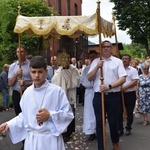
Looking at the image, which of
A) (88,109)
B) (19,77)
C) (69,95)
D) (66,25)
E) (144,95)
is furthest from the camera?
(144,95)

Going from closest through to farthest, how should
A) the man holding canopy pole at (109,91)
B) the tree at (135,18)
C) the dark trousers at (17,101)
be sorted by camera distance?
the man holding canopy pole at (109,91) < the dark trousers at (17,101) < the tree at (135,18)

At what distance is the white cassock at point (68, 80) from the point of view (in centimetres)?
754

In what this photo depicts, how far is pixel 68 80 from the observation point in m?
7.60

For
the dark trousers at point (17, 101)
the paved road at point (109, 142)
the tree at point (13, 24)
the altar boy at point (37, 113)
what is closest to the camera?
the altar boy at point (37, 113)

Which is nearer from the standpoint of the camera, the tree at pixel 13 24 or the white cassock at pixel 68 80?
the white cassock at pixel 68 80

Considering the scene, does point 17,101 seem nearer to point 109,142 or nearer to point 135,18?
point 109,142

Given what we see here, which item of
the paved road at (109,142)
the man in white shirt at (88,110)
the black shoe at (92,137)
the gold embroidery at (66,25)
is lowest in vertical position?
the paved road at (109,142)

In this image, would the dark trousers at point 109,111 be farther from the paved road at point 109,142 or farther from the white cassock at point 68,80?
the white cassock at point 68,80

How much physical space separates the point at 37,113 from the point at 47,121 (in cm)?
14

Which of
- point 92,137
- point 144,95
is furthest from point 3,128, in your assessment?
point 144,95

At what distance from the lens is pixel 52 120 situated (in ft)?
12.0

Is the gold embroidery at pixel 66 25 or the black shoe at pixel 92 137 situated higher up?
the gold embroidery at pixel 66 25

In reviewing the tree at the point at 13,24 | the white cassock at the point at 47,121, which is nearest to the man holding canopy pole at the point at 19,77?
the white cassock at the point at 47,121

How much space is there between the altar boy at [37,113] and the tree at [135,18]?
113 feet
